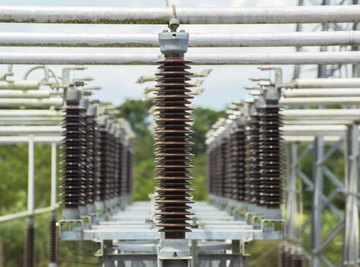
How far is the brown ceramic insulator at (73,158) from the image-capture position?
15.8 m

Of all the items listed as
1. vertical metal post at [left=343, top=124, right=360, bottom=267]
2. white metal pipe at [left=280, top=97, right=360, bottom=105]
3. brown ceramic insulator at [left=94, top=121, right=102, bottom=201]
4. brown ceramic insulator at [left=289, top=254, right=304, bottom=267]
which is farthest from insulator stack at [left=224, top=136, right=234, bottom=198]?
white metal pipe at [left=280, top=97, right=360, bottom=105]

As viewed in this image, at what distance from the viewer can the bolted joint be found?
10.8m

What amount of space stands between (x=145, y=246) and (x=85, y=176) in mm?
1210

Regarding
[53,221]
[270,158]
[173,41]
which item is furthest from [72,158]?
[53,221]

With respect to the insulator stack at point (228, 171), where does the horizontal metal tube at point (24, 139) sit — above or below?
above

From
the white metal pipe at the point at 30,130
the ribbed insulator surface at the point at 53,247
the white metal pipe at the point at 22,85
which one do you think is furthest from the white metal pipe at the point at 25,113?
the white metal pipe at the point at 22,85

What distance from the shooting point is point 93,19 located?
36.7ft

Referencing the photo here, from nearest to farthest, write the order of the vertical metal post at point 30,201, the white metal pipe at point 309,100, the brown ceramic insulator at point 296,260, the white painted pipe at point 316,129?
the white metal pipe at point 309,100, the white painted pipe at point 316,129, the vertical metal post at point 30,201, the brown ceramic insulator at point 296,260

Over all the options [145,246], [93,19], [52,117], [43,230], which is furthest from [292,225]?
[93,19]

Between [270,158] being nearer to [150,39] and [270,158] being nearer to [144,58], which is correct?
[144,58]

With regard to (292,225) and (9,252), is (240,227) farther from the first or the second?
(9,252)

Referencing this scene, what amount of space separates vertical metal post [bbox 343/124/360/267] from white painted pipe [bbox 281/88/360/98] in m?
4.56

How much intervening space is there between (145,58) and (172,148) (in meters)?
3.65

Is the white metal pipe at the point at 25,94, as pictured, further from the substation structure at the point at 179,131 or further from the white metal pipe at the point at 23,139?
the white metal pipe at the point at 23,139
